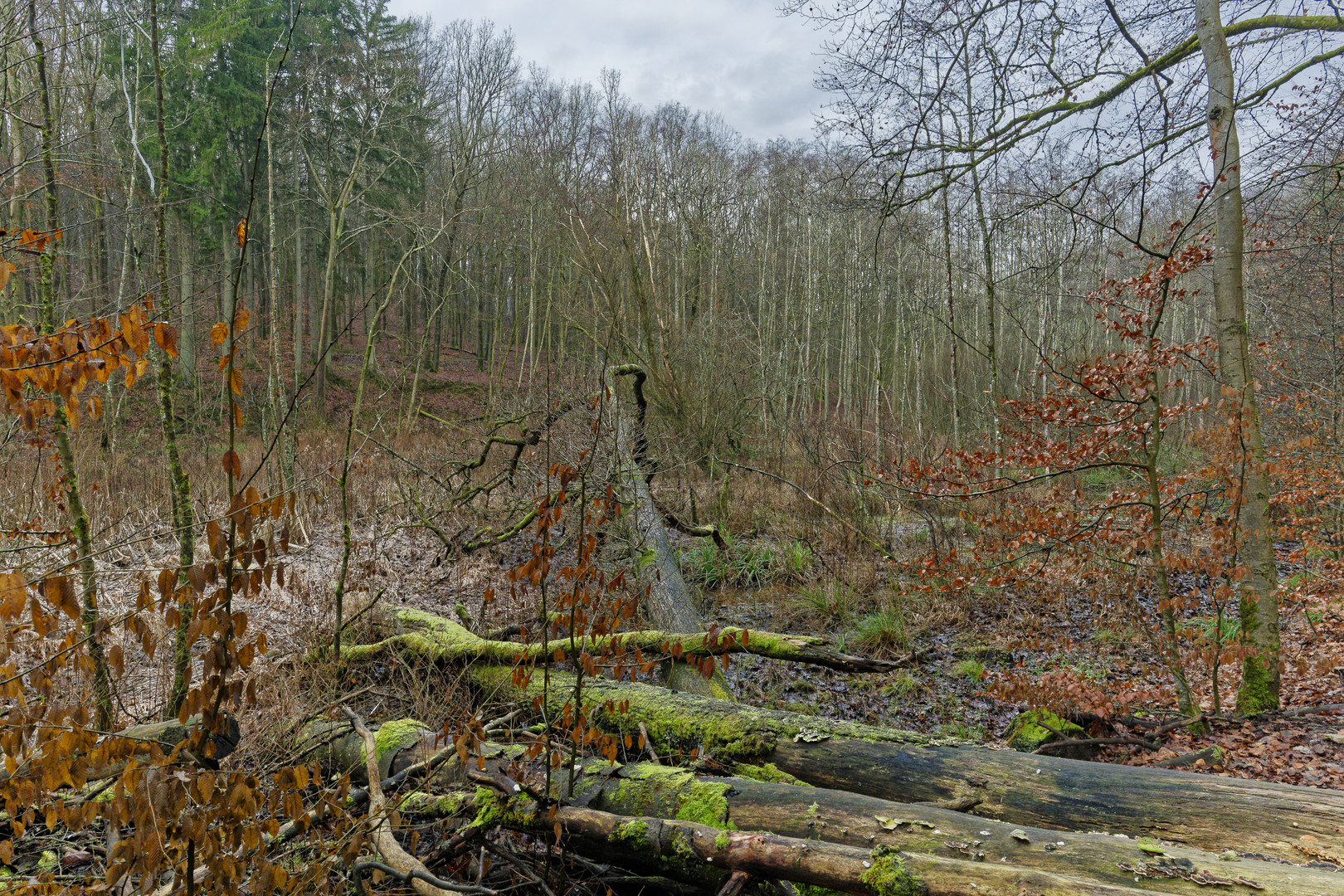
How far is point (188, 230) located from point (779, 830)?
24.2m

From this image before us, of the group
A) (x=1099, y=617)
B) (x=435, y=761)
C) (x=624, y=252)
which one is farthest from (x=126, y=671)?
(x=624, y=252)

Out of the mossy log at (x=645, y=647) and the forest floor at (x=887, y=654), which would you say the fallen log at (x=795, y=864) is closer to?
the forest floor at (x=887, y=654)

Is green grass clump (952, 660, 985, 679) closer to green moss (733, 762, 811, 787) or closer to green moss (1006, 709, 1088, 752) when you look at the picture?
green moss (1006, 709, 1088, 752)

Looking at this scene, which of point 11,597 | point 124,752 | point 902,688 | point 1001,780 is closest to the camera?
point 11,597

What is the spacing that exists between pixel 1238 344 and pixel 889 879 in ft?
14.4

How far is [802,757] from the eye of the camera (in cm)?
346

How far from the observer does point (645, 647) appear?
509 centimetres

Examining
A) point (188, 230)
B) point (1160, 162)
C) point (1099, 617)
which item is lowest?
point (1099, 617)

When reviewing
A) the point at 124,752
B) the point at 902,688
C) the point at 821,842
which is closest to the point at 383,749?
the point at 124,752

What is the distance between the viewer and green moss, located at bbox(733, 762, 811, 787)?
344 centimetres

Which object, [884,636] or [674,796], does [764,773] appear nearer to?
[674,796]

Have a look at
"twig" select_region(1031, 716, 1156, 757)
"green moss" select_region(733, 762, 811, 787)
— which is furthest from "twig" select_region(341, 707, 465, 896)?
"twig" select_region(1031, 716, 1156, 757)

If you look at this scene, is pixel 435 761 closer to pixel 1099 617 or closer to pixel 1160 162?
pixel 1160 162

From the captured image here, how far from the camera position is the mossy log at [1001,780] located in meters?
2.68
